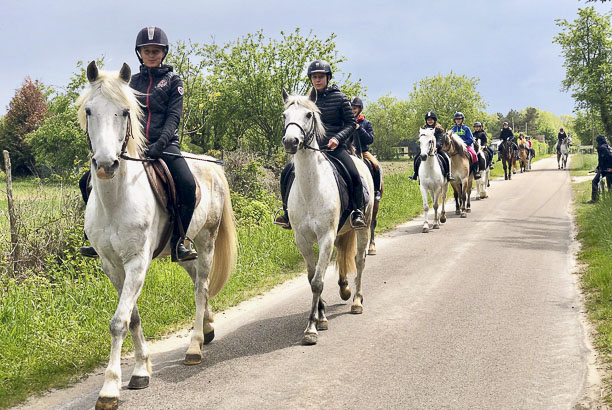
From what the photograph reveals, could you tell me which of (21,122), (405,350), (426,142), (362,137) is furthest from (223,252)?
(21,122)

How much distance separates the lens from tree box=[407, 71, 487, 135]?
221 ft

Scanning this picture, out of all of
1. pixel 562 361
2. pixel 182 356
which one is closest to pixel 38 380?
pixel 182 356

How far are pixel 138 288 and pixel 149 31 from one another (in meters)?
2.54

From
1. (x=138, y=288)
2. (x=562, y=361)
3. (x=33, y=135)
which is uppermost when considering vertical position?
(x=33, y=135)

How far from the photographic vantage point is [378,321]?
6418 mm

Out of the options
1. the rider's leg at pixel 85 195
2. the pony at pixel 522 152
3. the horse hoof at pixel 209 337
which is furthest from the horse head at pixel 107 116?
the pony at pixel 522 152

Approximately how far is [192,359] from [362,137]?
6.06m

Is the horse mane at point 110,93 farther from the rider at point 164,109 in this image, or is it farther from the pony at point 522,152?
the pony at point 522,152

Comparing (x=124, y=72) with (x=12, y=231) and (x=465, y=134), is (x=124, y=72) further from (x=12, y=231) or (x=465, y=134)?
(x=465, y=134)

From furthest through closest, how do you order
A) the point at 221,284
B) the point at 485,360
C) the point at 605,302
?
the point at 605,302
the point at 221,284
the point at 485,360

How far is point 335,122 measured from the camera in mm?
6742

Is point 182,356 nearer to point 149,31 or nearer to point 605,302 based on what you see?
point 149,31

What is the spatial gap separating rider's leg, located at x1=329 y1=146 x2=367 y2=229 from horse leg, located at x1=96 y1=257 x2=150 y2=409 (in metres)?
3.14

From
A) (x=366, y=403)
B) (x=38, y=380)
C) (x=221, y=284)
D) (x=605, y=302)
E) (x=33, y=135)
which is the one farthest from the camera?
(x=33, y=135)
